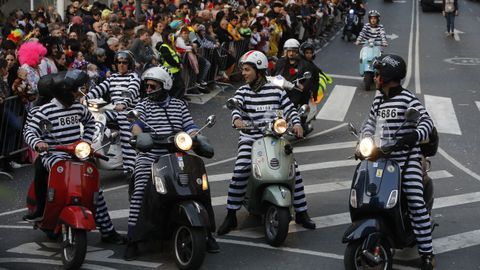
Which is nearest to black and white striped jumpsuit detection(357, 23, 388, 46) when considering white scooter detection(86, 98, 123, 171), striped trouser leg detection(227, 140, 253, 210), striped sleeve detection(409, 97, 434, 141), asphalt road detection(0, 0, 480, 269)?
asphalt road detection(0, 0, 480, 269)

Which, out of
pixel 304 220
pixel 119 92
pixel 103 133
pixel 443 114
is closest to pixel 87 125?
pixel 304 220

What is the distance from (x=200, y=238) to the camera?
9.49 meters

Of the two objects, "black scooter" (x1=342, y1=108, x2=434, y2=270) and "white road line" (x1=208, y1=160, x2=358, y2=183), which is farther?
"white road line" (x1=208, y1=160, x2=358, y2=183)

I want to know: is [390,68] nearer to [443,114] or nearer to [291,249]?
[291,249]

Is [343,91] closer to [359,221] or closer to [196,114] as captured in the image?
[196,114]

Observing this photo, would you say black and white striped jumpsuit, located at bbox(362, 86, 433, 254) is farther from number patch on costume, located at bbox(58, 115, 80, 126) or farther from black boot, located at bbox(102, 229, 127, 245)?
number patch on costume, located at bbox(58, 115, 80, 126)

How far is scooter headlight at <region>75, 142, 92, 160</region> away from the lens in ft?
32.5

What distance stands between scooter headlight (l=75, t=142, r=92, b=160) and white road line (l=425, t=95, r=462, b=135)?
31.4ft

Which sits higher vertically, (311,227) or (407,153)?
(407,153)

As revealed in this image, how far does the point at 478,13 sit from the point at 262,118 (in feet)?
121

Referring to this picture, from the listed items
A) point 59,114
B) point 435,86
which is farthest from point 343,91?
point 59,114

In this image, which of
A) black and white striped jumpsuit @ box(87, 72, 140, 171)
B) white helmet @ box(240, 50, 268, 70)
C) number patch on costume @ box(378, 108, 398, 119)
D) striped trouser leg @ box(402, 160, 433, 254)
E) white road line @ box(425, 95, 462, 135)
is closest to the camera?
striped trouser leg @ box(402, 160, 433, 254)

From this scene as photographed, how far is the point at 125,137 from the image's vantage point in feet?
41.4

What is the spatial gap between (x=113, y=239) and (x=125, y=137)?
6.99 ft
